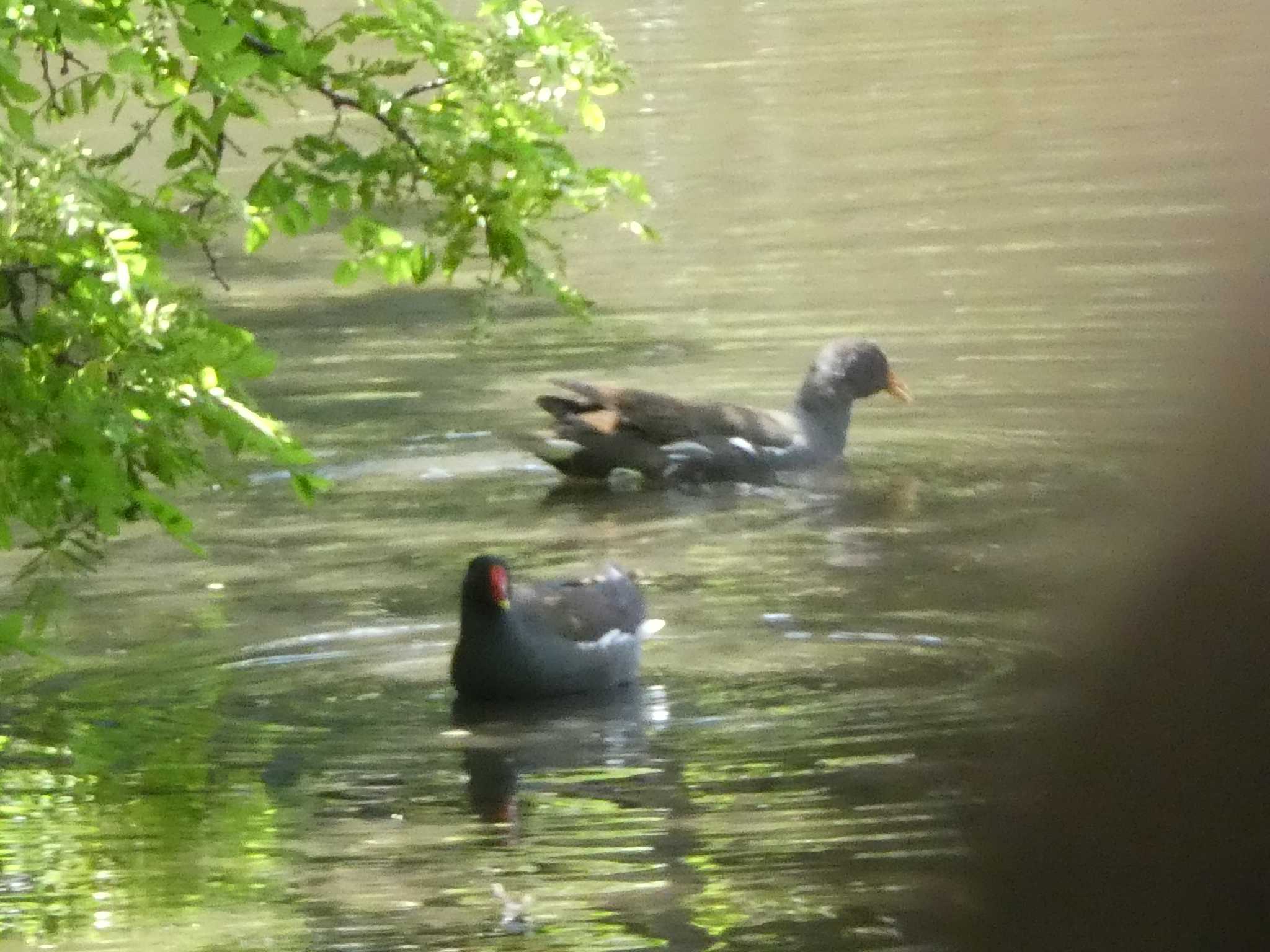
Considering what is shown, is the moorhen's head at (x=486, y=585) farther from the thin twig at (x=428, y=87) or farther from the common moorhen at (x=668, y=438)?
the common moorhen at (x=668, y=438)

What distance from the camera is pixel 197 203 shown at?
620 centimetres

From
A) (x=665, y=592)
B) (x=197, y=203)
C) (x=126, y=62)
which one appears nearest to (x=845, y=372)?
(x=665, y=592)

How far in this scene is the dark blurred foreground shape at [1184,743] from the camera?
3.87ft

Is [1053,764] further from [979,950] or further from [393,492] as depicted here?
[393,492]

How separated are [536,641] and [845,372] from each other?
15.0ft

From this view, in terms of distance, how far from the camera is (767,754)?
692cm

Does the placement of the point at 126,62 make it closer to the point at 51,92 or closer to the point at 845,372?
the point at 51,92

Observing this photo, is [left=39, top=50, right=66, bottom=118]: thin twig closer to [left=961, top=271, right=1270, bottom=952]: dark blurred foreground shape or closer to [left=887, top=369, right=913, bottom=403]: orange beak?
[left=961, top=271, right=1270, bottom=952]: dark blurred foreground shape

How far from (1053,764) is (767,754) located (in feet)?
18.7

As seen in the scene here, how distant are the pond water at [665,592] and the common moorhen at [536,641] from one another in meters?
0.16

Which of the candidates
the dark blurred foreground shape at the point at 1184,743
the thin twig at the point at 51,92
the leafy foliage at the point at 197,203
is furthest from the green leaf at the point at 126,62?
the dark blurred foreground shape at the point at 1184,743

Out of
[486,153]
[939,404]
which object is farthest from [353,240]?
[939,404]

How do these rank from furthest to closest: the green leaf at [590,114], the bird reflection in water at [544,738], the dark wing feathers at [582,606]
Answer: the dark wing feathers at [582,606]
the bird reflection in water at [544,738]
the green leaf at [590,114]

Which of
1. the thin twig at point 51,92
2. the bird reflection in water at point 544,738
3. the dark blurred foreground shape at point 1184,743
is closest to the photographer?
the dark blurred foreground shape at point 1184,743
